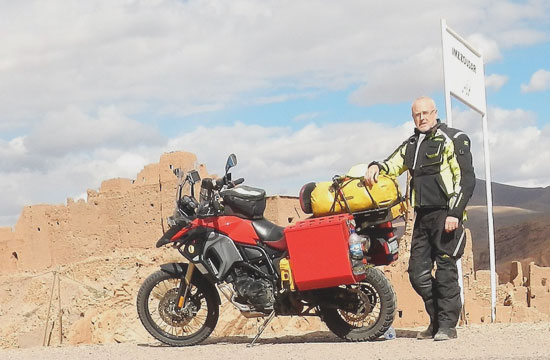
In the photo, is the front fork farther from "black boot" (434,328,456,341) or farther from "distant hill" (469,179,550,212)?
"distant hill" (469,179,550,212)

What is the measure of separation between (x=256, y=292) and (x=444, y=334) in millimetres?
1639

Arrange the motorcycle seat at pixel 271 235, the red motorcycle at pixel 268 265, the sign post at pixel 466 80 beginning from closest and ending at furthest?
the red motorcycle at pixel 268 265, the motorcycle seat at pixel 271 235, the sign post at pixel 466 80

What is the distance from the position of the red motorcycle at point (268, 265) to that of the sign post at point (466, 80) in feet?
7.46

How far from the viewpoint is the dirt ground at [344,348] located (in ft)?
21.1

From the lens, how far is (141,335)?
498 inches

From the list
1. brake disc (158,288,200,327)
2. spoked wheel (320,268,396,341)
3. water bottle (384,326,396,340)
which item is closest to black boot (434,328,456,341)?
spoked wheel (320,268,396,341)

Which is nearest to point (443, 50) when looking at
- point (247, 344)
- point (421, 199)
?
point (421, 199)

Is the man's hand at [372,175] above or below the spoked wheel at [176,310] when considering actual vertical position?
above

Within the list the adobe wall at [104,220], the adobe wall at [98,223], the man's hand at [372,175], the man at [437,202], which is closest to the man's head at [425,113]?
the man at [437,202]

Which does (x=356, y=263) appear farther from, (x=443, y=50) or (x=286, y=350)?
(x=443, y=50)

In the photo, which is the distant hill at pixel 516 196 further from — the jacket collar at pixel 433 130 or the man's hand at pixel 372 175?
the man's hand at pixel 372 175

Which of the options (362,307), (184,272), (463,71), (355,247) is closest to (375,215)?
(355,247)

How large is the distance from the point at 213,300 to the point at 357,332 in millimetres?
1404

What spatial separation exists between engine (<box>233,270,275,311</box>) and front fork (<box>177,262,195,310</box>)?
47 centimetres
